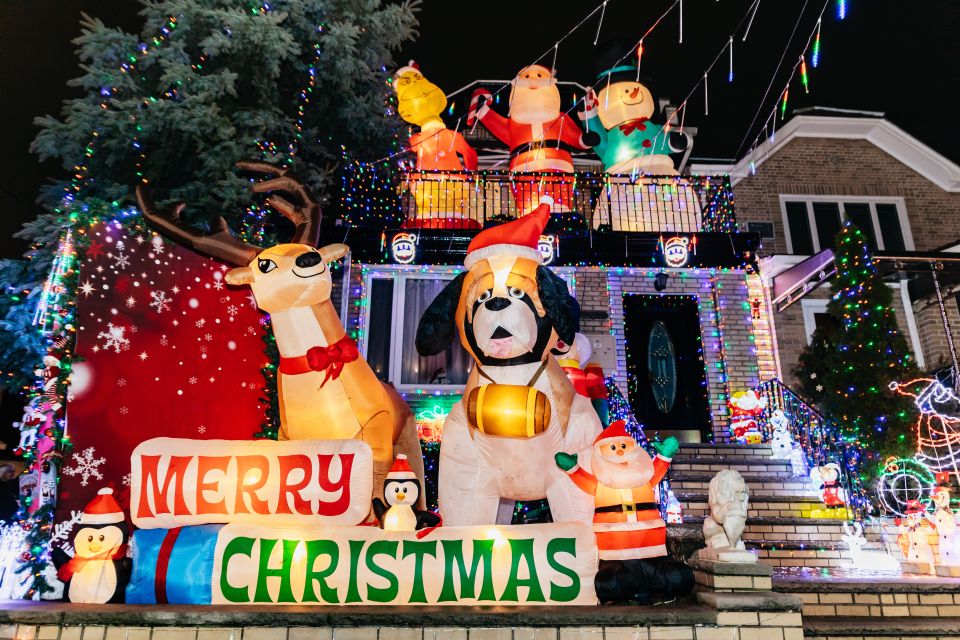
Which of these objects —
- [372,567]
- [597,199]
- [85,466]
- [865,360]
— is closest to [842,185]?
[865,360]

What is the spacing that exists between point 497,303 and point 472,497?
1398 millimetres

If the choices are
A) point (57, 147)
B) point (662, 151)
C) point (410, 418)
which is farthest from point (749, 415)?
point (57, 147)

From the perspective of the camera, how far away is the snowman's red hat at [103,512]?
10.9 feet

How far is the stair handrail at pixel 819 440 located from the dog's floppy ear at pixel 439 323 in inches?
211

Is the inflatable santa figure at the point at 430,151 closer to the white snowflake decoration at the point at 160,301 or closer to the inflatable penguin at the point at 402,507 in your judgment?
the white snowflake decoration at the point at 160,301

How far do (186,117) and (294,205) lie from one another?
10.0ft

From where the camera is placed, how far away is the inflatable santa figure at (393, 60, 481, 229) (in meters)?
9.91

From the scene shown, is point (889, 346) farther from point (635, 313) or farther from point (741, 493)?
point (741, 493)

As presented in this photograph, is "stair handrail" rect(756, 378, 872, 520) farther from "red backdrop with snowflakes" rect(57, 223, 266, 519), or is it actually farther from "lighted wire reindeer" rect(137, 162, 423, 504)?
"red backdrop with snowflakes" rect(57, 223, 266, 519)

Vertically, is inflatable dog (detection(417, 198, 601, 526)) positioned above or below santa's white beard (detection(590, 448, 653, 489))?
above

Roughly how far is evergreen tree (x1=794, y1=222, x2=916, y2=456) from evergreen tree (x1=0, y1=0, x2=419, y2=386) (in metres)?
8.56

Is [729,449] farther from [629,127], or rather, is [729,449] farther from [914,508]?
[629,127]

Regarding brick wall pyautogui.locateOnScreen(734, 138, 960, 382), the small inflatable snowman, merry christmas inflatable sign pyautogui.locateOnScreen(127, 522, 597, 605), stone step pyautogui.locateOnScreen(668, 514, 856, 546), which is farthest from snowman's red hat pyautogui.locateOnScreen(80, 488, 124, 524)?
brick wall pyautogui.locateOnScreen(734, 138, 960, 382)

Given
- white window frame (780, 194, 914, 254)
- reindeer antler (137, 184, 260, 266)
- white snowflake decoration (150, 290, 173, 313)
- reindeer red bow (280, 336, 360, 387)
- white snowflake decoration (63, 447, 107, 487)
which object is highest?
white window frame (780, 194, 914, 254)
